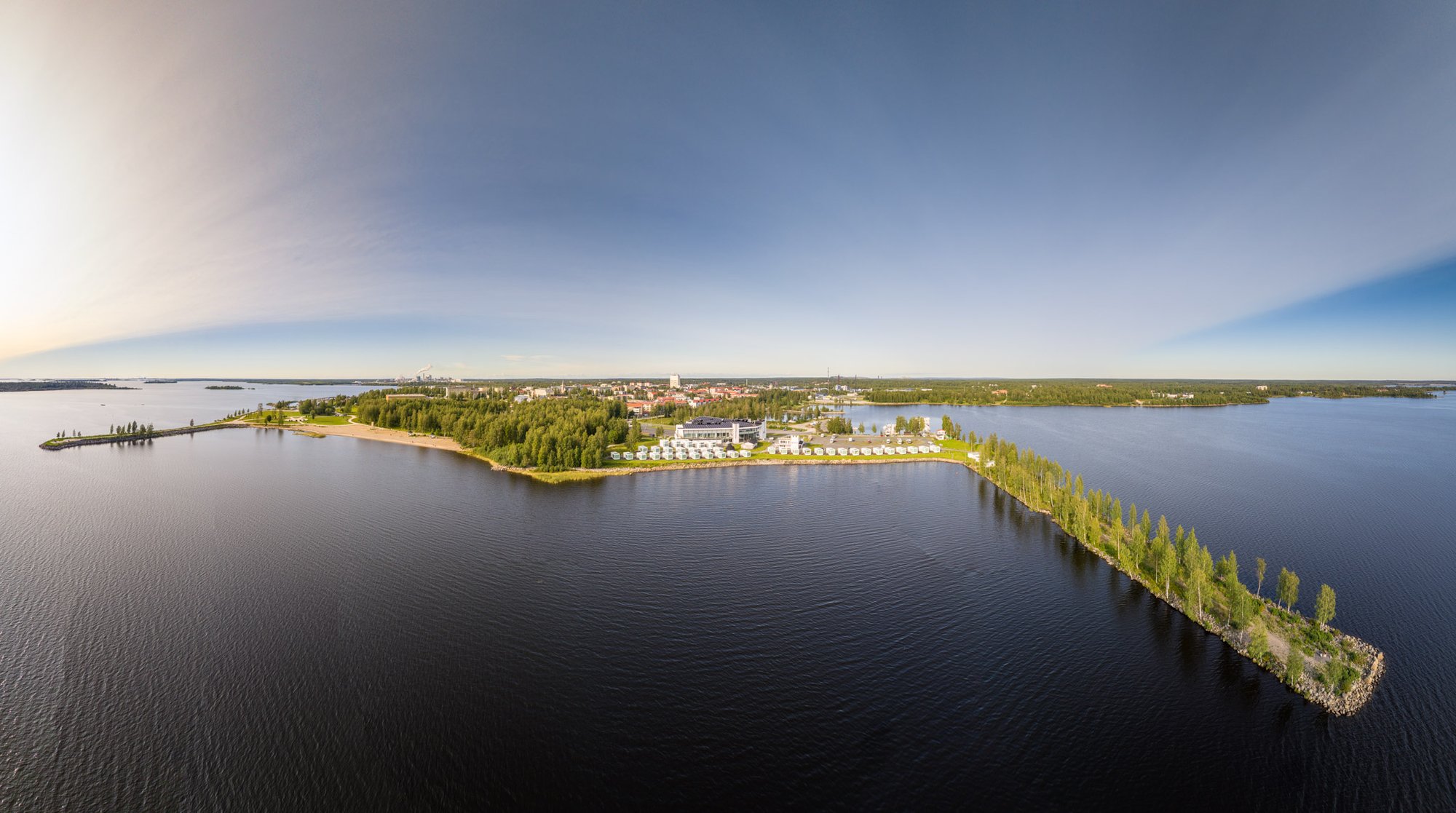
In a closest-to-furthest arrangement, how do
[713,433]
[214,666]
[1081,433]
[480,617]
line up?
1. [214,666]
2. [480,617]
3. [713,433]
4. [1081,433]

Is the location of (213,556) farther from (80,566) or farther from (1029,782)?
(1029,782)

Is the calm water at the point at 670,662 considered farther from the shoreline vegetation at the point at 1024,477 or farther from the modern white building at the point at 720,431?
the modern white building at the point at 720,431

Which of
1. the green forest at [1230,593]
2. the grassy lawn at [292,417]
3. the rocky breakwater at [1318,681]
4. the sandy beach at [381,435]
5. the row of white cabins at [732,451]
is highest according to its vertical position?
the grassy lawn at [292,417]

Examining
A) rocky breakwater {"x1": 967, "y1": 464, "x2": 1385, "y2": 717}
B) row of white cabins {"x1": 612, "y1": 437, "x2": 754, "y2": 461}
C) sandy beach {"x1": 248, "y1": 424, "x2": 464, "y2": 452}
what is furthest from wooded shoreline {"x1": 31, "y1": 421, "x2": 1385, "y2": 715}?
row of white cabins {"x1": 612, "y1": 437, "x2": 754, "y2": 461}

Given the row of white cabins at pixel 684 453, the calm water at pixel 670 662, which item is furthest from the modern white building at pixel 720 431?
the calm water at pixel 670 662

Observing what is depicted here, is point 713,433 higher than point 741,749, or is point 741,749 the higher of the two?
point 713,433

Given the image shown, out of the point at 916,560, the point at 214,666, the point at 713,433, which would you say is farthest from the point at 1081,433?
the point at 214,666

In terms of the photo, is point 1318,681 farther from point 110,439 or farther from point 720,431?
point 110,439
